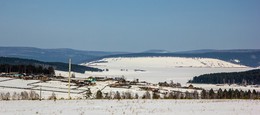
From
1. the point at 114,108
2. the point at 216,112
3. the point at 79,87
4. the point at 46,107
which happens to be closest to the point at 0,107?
the point at 46,107

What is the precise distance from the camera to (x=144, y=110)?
39.2m

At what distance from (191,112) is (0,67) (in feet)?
538

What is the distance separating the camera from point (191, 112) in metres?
38.3

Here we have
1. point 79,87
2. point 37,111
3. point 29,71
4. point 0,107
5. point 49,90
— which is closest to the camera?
point 37,111

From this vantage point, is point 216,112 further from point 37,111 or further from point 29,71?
point 29,71

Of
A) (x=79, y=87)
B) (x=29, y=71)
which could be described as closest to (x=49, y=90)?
(x=79, y=87)

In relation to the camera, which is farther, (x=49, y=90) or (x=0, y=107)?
(x=49, y=90)

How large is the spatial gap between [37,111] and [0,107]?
5.11m

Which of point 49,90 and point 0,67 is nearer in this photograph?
point 49,90

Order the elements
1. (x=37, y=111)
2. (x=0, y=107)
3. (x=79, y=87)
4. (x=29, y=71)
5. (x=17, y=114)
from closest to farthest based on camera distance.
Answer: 1. (x=17, y=114)
2. (x=37, y=111)
3. (x=0, y=107)
4. (x=79, y=87)
5. (x=29, y=71)

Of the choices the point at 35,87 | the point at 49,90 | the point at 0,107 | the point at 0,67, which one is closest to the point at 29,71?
the point at 0,67

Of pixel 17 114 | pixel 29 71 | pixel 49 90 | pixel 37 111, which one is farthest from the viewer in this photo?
pixel 29 71

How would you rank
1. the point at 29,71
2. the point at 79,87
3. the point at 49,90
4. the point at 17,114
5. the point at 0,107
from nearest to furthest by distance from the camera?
the point at 17,114, the point at 0,107, the point at 49,90, the point at 79,87, the point at 29,71

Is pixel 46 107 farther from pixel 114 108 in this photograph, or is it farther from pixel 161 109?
pixel 161 109
